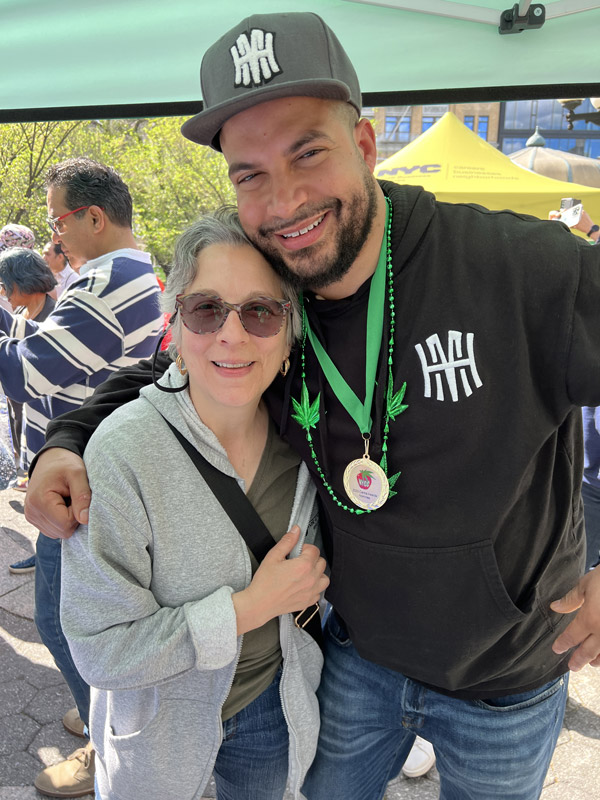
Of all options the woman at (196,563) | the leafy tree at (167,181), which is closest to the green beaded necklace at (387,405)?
the woman at (196,563)

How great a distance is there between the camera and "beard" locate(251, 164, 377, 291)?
1534mm

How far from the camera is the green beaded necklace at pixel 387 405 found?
1518 millimetres

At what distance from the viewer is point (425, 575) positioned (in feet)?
5.08

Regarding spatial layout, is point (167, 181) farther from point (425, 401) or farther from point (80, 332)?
point (425, 401)

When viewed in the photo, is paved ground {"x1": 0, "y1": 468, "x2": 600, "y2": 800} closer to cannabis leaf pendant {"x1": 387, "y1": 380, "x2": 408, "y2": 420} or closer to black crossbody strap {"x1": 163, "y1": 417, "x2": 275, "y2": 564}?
black crossbody strap {"x1": 163, "y1": 417, "x2": 275, "y2": 564}

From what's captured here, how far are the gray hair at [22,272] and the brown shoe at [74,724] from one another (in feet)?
9.09

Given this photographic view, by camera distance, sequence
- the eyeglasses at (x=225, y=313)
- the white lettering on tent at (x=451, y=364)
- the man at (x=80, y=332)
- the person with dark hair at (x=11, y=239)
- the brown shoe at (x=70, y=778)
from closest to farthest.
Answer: the white lettering on tent at (x=451, y=364) → the eyeglasses at (x=225, y=313) → the man at (x=80, y=332) → the brown shoe at (x=70, y=778) → the person with dark hair at (x=11, y=239)

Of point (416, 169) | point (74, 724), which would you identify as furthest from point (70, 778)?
point (416, 169)

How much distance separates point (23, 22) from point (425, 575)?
8.36ft

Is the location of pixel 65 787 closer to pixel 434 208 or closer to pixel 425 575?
pixel 425 575

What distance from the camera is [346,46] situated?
8.45 feet

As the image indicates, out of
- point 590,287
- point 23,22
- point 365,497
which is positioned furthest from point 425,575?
point 23,22

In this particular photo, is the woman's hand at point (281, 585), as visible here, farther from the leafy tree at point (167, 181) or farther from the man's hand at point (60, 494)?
the leafy tree at point (167, 181)

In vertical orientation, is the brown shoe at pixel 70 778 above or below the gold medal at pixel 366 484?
below
